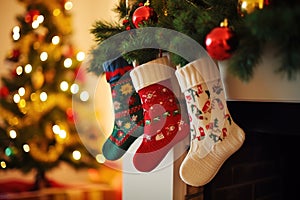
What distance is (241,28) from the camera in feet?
2.78

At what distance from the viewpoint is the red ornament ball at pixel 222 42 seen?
2.65ft

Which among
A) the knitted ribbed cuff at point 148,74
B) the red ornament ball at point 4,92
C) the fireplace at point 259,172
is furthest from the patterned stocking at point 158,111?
the red ornament ball at point 4,92

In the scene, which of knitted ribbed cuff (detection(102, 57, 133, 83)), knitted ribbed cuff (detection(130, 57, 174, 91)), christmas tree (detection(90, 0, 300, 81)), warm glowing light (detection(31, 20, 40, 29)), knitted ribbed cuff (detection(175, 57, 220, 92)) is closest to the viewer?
christmas tree (detection(90, 0, 300, 81))

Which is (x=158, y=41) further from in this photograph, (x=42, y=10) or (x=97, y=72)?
(x=42, y=10)

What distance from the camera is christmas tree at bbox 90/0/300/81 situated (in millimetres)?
739

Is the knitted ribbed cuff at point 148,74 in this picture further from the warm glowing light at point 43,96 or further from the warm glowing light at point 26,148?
the warm glowing light at point 26,148

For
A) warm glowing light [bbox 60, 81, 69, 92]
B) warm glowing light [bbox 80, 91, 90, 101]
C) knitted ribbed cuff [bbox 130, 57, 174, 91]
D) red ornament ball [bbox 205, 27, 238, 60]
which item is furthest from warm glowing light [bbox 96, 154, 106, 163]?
red ornament ball [bbox 205, 27, 238, 60]

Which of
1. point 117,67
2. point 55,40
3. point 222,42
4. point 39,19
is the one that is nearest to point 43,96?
point 55,40

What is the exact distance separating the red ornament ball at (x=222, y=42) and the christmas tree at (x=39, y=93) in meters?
1.29

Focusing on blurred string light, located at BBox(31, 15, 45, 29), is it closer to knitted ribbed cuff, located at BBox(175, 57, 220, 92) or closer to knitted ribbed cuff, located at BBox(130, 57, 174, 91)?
knitted ribbed cuff, located at BBox(130, 57, 174, 91)

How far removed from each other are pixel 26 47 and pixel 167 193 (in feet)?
4.14

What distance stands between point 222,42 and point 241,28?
0.26 feet

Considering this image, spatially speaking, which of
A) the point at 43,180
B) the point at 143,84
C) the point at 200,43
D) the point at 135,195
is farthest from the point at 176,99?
the point at 43,180

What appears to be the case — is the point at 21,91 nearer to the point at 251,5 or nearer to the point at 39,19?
the point at 39,19
